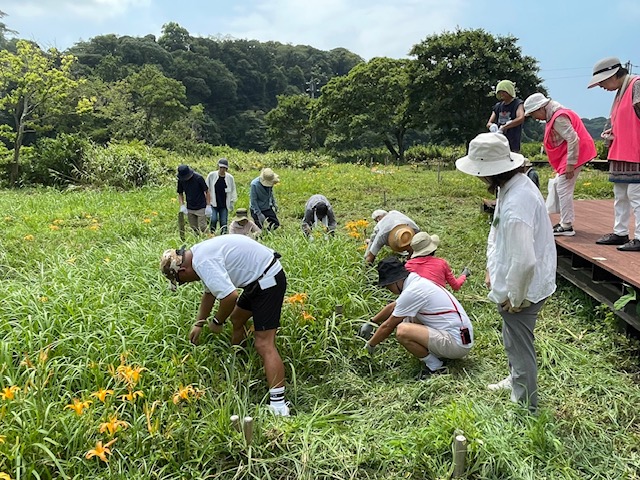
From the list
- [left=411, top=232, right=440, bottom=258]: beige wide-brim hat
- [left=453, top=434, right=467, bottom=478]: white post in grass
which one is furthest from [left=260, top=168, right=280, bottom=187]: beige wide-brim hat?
[left=453, top=434, right=467, bottom=478]: white post in grass

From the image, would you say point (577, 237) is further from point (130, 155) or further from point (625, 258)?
point (130, 155)

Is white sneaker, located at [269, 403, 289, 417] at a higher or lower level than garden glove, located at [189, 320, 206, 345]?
lower

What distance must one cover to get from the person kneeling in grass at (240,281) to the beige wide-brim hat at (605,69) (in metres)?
2.72

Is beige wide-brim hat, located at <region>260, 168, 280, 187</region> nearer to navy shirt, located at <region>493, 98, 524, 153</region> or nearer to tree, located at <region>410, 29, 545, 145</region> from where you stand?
navy shirt, located at <region>493, 98, 524, 153</region>

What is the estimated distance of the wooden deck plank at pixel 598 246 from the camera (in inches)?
128

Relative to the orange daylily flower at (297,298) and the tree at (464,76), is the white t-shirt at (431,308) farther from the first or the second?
the tree at (464,76)

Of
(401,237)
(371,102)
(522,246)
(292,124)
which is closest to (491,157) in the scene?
(522,246)

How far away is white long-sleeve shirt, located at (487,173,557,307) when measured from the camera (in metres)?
2.23

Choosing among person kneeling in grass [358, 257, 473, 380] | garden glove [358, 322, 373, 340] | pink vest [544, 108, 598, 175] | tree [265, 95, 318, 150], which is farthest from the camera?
tree [265, 95, 318, 150]

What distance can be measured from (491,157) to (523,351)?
107 centimetres

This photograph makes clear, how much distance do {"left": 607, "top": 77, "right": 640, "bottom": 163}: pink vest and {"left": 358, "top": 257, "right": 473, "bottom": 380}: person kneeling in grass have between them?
1.74 m

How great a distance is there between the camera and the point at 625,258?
3.53 meters

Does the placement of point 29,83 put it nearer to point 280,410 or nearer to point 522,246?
point 280,410

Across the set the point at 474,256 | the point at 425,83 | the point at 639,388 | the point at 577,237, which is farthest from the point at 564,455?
the point at 425,83
